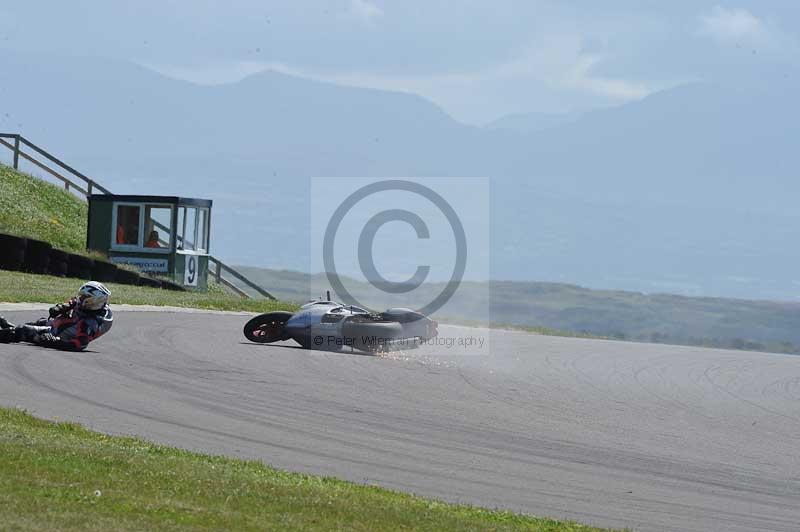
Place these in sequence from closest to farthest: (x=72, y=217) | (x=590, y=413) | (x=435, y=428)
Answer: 1. (x=435, y=428)
2. (x=590, y=413)
3. (x=72, y=217)

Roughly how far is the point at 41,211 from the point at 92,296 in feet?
100.0

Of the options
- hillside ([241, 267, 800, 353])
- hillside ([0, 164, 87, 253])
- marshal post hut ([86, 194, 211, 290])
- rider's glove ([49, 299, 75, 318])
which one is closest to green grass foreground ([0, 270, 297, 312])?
marshal post hut ([86, 194, 211, 290])

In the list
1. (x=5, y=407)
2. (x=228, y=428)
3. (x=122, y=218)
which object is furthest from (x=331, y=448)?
(x=122, y=218)

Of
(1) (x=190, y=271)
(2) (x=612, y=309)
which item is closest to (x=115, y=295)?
(1) (x=190, y=271)

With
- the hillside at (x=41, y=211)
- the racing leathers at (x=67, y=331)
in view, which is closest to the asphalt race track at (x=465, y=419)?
the racing leathers at (x=67, y=331)

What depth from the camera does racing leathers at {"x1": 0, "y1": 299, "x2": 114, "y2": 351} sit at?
18750mm

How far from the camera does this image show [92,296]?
18.4 meters

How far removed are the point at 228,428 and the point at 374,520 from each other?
178 inches

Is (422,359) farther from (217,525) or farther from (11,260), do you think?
(11,260)

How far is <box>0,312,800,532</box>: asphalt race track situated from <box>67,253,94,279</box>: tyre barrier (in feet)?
39.6

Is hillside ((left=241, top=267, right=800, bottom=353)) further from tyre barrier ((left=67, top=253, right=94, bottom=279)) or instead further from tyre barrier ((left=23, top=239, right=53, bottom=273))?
tyre barrier ((left=23, top=239, right=53, bottom=273))

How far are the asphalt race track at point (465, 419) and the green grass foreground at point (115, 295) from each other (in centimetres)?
447

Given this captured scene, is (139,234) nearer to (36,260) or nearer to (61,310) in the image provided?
(36,260)

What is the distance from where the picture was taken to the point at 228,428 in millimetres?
13289
